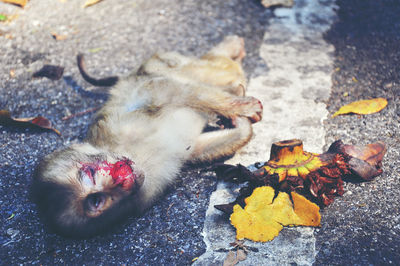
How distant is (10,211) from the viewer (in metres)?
2.88

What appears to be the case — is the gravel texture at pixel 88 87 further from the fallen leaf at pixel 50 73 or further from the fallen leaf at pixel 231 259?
the fallen leaf at pixel 231 259

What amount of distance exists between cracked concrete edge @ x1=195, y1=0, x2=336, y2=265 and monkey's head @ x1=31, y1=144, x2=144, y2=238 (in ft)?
1.96

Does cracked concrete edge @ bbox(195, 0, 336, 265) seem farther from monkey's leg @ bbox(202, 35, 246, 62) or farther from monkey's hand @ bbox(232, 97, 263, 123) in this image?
monkey's leg @ bbox(202, 35, 246, 62)

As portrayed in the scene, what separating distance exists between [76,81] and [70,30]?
1069mm

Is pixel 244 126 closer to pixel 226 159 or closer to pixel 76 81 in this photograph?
pixel 226 159

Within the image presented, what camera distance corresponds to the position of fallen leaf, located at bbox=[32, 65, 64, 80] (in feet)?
14.3

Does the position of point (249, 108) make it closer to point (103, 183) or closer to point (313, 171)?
point (313, 171)

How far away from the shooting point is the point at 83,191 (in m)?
2.57

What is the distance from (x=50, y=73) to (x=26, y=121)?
0.92 meters

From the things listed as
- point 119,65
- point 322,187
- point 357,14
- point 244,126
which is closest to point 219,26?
point 119,65

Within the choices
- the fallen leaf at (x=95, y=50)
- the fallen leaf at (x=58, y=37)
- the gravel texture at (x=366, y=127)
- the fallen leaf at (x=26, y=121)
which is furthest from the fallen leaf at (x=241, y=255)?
the fallen leaf at (x=58, y=37)

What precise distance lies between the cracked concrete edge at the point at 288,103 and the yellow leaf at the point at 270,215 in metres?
0.06

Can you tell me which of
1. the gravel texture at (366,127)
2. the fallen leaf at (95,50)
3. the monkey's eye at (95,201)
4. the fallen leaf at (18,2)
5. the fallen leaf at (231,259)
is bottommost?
the fallen leaf at (231,259)

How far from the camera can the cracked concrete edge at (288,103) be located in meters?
2.38
